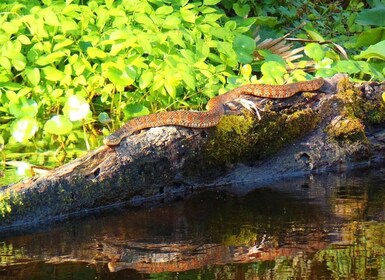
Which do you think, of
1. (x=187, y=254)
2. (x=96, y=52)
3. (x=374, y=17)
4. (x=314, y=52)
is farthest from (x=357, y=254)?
(x=374, y=17)

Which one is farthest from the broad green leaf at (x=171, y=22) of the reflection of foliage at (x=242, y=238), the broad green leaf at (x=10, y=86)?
the reflection of foliage at (x=242, y=238)

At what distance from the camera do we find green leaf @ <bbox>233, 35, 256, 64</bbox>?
10.1m

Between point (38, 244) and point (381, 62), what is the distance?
17.8 ft

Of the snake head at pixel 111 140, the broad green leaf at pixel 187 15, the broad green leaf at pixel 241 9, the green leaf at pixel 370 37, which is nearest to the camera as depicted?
the snake head at pixel 111 140

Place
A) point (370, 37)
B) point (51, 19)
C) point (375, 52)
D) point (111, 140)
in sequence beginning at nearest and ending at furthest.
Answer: point (111, 140)
point (51, 19)
point (375, 52)
point (370, 37)

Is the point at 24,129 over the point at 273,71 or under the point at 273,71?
under

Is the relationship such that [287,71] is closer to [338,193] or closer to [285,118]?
[285,118]

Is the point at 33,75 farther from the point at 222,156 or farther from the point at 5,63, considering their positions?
the point at 222,156

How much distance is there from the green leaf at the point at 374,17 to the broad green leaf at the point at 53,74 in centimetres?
501

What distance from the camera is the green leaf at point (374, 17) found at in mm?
12430

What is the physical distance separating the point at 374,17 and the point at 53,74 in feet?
16.8

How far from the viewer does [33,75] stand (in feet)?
30.5

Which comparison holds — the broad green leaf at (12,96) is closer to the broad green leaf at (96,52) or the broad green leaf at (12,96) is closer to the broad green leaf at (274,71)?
the broad green leaf at (96,52)

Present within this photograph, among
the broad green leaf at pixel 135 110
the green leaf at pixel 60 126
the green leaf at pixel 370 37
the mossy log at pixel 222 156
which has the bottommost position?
the mossy log at pixel 222 156
